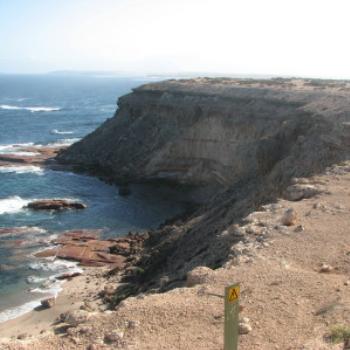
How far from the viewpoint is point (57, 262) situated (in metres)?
35.1

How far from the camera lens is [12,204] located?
160 ft

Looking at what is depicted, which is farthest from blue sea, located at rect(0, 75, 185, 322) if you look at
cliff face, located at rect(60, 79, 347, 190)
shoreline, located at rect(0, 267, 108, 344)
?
cliff face, located at rect(60, 79, 347, 190)

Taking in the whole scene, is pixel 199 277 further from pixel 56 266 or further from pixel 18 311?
pixel 56 266

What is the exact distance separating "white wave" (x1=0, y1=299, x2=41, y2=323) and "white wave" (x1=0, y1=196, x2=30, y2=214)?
1881 centimetres

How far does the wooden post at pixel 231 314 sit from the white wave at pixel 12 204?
128 ft

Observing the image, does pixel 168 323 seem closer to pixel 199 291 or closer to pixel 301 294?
pixel 199 291

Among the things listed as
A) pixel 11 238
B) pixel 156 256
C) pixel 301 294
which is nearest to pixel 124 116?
pixel 11 238

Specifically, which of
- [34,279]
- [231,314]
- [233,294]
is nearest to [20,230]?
[34,279]

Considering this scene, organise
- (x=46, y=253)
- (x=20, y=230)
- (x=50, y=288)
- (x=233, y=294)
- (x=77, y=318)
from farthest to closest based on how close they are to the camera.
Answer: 1. (x=20, y=230)
2. (x=46, y=253)
3. (x=50, y=288)
4. (x=77, y=318)
5. (x=233, y=294)

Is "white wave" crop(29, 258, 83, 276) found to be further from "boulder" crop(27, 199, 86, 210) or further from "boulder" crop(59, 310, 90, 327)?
"boulder" crop(59, 310, 90, 327)

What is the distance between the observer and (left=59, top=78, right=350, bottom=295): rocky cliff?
1144 inches

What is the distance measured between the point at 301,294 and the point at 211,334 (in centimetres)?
308

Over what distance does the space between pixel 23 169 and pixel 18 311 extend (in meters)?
36.9

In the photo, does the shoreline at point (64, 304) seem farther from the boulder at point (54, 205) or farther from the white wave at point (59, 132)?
the white wave at point (59, 132)
